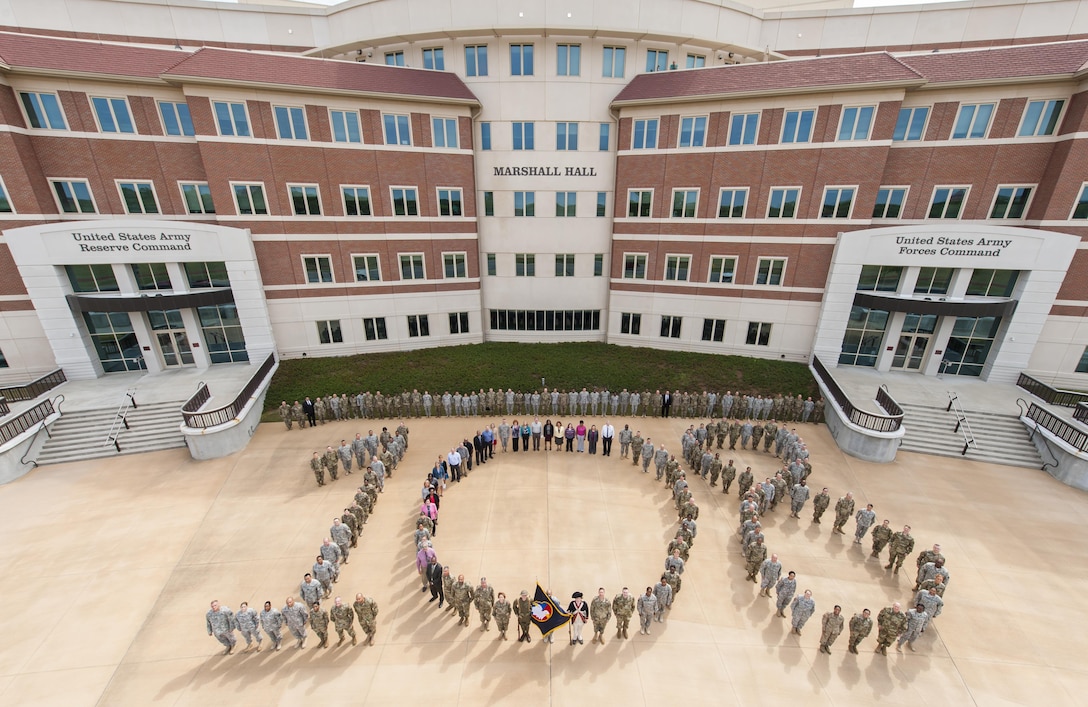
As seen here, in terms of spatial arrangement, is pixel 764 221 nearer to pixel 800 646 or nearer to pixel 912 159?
pixel 912 159

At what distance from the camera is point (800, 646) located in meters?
9.56

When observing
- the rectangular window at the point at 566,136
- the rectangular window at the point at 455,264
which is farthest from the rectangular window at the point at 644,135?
the rectangular window at the point at 455,264

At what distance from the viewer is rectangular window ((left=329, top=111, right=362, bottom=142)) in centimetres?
2079

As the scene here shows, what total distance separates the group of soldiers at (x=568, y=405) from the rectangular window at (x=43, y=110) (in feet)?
52.6

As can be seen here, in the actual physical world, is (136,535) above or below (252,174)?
below

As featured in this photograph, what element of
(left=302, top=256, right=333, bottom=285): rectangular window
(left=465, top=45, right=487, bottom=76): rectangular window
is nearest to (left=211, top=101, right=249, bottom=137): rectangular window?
(left=302, top=256, right=333, bottom=285): rectangular window

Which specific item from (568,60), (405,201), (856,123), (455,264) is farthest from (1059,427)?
(405,201)

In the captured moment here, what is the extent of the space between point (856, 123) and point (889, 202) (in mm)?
4385

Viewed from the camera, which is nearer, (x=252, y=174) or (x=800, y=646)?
(x=800, y=646)

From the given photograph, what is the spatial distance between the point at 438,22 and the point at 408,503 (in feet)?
74.7

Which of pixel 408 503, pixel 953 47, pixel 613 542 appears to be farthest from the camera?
pixel 953 47

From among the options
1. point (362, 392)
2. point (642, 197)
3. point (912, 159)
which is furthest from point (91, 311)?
point (912, 159)

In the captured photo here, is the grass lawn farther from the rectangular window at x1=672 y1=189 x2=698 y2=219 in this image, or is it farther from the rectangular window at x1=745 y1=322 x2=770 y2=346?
the rectangular window at x1=672 y1=189 x2=698 y2=219

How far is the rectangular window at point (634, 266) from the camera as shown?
24188 mm
